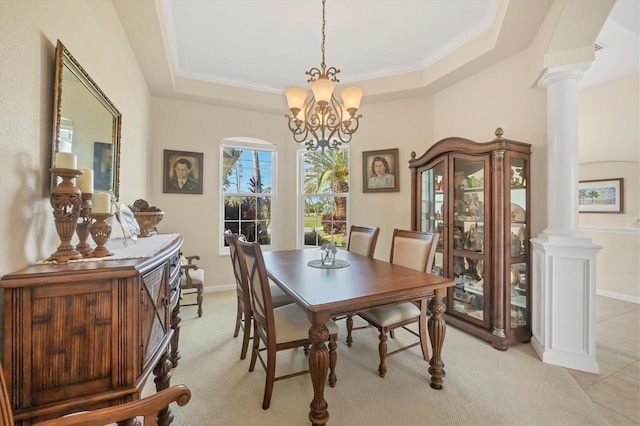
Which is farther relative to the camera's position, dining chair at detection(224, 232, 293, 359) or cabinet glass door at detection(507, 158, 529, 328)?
cabinet glass door at detection(507, 158, 529, 328)

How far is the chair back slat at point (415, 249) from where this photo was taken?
2207 millimetres

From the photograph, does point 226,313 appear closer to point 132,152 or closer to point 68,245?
point 132,152

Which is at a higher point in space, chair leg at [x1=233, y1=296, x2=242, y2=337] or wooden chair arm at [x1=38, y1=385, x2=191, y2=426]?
wooden chair arm at [x1=38, y1=385, x2=191, y2=426]

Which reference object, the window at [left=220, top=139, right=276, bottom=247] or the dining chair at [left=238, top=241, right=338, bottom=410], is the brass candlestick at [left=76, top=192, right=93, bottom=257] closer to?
the dining chair at [left=238, top=241, right=338, bottom=410]

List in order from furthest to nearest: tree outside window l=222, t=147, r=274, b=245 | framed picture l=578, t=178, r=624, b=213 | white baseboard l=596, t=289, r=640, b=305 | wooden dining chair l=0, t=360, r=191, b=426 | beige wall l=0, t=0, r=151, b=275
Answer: tree outside window l=222, t=147, r=274, b=245 < framed picture l=578, t=178, r=624, b=213 < white baseboard l=596, t=289, r=640, b=305 < beige wall l=0, t=0, r=151, b=275 < wooden dining chair l=0, t=360, r=191, b=426

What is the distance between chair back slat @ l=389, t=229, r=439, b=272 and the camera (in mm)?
2207

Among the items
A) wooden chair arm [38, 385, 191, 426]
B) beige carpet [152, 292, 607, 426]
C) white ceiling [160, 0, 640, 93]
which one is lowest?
beige carpet [152, 292, 607, 426]

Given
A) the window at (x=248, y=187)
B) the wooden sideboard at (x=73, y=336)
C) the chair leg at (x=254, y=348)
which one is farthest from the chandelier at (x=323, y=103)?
the window at (x=248, y=187)

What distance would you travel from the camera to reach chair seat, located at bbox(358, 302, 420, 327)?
1979 mm

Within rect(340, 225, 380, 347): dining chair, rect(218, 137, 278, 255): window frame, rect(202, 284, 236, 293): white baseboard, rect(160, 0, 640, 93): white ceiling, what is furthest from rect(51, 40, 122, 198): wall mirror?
rect(340, 225, 380, 347): dining chair

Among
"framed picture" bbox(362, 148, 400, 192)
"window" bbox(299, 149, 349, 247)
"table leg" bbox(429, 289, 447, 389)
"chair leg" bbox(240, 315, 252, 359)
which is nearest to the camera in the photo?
"table leg" bbox(429, 289, 447, 389)

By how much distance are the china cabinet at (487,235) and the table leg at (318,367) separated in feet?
5.90

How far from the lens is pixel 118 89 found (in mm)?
2215

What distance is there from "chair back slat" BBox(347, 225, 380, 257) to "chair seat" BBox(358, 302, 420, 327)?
0.82 m
